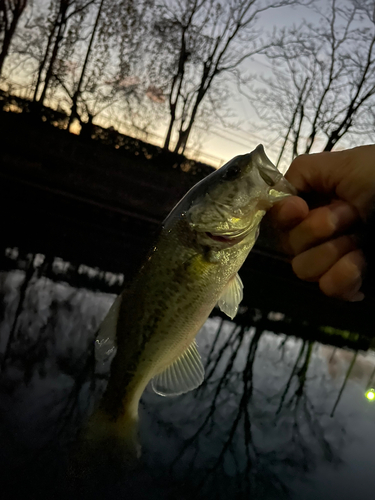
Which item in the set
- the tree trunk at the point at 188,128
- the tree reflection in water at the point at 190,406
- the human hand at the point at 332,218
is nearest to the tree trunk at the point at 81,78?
the tree trunk at the point at 188,128

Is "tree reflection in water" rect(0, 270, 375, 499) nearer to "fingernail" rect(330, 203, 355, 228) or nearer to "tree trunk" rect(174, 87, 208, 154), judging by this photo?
"fingernail" rect(330, 203, 355, 228)

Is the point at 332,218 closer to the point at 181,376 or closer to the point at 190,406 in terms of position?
the point at 181,376

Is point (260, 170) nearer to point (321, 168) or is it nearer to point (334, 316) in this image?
point (321, 168)

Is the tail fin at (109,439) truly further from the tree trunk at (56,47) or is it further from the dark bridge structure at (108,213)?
the tree trunk at (56,47)

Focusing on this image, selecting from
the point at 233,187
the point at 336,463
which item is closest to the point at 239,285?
the point at 233,187

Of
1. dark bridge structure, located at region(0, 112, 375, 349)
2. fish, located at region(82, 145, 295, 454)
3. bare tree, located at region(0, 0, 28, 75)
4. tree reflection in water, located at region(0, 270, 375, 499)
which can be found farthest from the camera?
bare tree, located at region(0, 0, 28, 75)

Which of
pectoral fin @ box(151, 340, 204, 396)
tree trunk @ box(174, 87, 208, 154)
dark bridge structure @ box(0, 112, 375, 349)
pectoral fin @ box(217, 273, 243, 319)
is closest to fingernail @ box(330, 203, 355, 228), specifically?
pectoral fin @ box(217, 273, 243, 319)
